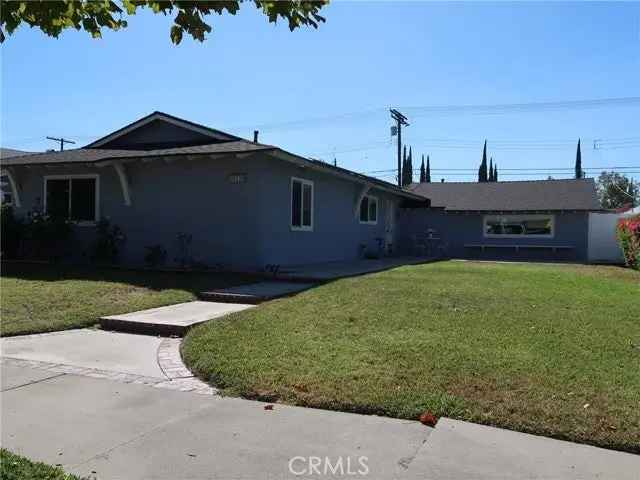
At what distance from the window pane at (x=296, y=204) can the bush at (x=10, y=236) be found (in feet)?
23.6

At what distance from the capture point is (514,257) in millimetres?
25312

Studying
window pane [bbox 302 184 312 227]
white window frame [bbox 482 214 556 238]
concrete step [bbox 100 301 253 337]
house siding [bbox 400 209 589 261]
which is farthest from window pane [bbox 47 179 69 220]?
white window frame [bbox 482 214 556 238]

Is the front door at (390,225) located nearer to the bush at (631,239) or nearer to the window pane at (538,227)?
the window pane at (538,227)

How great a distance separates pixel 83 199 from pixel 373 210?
1058cm

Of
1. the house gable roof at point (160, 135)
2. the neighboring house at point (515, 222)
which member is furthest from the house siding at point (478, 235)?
the house gable roof at point (160, 135)

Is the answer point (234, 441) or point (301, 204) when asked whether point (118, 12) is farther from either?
point (301, 204)

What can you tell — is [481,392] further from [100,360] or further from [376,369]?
[100,360]

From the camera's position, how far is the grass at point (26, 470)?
10.0 feet

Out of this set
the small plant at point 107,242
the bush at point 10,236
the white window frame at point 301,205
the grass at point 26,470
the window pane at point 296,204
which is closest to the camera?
the grass at point 26,470

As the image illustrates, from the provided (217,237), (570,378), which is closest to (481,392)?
(570,378)

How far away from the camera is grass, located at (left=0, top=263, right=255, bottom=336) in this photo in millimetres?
8078

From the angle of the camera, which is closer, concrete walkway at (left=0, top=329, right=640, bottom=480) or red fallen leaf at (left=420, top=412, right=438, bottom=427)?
concrete walkway at (left=0, top=329, right=640, bottom=480)

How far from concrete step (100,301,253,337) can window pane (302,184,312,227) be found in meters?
6.53

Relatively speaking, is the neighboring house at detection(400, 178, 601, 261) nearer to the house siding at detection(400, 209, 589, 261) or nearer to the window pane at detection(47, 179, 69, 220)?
the house siding at detection(400, 209, 589, 261)
